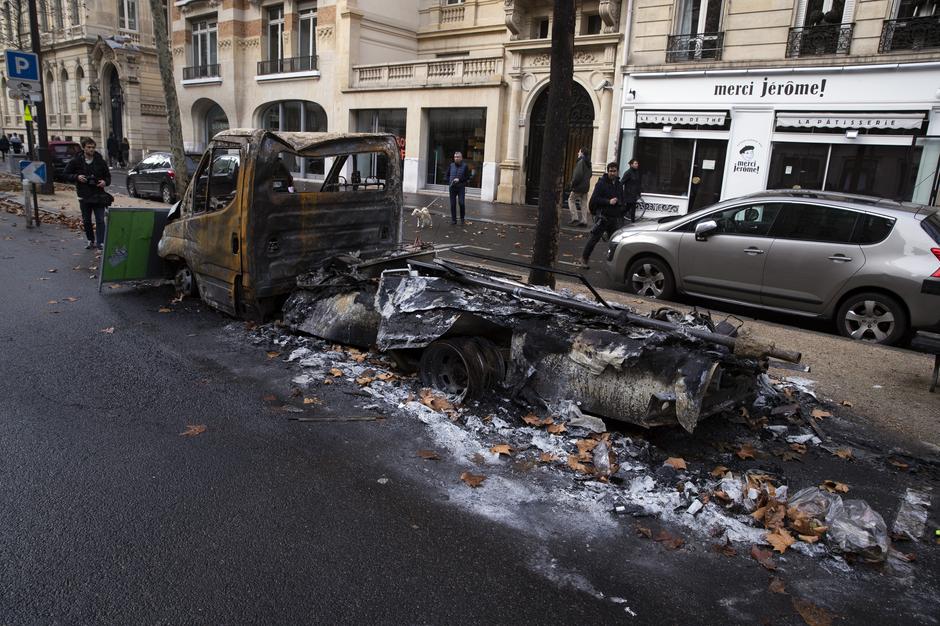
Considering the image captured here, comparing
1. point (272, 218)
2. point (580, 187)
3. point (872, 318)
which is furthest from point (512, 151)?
point (272, 218)

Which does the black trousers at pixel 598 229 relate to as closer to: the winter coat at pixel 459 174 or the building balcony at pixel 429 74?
Answer: the winter coat at pixel 459 174

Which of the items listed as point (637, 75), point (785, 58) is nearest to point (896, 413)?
point (785, 58)

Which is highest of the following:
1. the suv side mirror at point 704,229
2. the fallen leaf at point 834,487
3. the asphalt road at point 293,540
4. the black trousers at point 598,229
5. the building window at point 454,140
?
the building window at point 454,140

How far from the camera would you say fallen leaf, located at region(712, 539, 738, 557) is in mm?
3467

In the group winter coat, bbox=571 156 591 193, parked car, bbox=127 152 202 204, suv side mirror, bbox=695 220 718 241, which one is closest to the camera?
suv side mirror, bbox=695 220 718 241

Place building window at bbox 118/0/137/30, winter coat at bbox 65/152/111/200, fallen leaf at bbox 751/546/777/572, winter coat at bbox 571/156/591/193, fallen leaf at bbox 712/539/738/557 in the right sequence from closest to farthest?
1. fallen leaf at bbox 751/546/777/572
2. fallen leaf at bbox 712/539/738/557
3. winter coat at bbox 65/152/111/200
4. winter coat at bbox 571/156/591/193
5. building window at bbox 118/0/137/30

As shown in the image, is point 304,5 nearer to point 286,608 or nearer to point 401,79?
point 401,79

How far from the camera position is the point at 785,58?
59.5ft

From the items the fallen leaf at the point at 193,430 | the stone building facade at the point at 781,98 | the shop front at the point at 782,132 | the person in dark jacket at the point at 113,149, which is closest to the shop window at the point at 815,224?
the fallen leaf at the point at 193,430

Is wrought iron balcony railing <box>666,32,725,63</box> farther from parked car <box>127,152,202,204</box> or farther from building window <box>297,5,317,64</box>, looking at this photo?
building window <box>297,5,317,64</box>

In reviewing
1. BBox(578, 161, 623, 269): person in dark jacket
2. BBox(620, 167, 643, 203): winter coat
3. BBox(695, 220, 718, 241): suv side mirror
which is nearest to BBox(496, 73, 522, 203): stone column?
BBox(620, 167, 643, 203): winter coat

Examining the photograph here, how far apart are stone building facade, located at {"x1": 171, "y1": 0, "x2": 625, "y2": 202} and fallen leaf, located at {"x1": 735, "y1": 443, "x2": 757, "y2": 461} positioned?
1814 cm

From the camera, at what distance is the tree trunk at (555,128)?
7652 mm

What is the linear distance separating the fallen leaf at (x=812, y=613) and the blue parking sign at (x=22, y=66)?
1805cm
